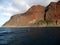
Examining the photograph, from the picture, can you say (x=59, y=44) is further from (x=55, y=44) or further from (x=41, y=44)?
(x=41, y=44)

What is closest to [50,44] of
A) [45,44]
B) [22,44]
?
[45,44]

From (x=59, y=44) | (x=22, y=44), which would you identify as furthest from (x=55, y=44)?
(x=22, y=44)

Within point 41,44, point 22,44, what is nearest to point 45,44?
point 41,44

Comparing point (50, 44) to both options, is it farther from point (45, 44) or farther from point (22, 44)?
point (22, 44)

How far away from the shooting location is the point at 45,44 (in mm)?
41000

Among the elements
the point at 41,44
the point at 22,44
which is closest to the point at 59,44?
the point at 41,44

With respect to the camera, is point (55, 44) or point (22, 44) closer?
point (55, 44)

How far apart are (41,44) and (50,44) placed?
2.10 m

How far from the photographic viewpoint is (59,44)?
1565 inches

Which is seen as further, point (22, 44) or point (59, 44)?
point (22, 44)

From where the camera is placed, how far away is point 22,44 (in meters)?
42.8

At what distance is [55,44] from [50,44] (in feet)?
4.12

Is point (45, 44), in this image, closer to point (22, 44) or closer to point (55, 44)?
point (55, 44)

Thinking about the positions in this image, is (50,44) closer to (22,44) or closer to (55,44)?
(55,44)
